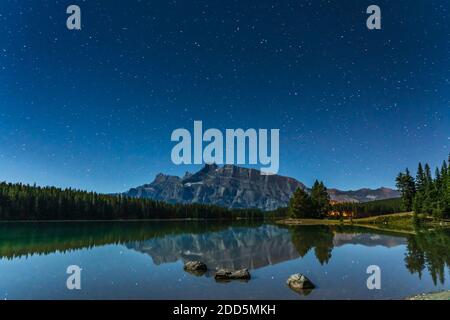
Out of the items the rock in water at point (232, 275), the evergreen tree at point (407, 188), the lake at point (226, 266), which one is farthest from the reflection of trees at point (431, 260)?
the evergreen tree at point (407, 188)

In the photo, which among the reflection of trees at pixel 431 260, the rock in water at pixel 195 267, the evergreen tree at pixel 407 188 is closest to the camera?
the reflection of trees at pixel 431 260

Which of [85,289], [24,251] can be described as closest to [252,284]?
[85,289]

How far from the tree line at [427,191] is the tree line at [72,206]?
359ft

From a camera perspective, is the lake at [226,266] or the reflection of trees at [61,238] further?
the reflection of trees at [61,238]

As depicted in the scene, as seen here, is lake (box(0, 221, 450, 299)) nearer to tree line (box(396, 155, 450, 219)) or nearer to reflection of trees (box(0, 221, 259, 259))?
reflection of trees (box(0, 221, 259, 259))

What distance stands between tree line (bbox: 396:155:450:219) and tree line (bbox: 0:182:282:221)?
359 ft

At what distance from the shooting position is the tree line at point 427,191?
74.8 meters

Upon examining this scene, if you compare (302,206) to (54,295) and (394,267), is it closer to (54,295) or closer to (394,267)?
(394,267)

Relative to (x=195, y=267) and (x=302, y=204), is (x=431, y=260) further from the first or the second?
(x=302, y=204)

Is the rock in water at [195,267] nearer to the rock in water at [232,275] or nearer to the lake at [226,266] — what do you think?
the lake at [226,266]

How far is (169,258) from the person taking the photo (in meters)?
30.1

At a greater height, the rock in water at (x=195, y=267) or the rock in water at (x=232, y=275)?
the rock in water at (x=232, y=275)

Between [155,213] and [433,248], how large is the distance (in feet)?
505
